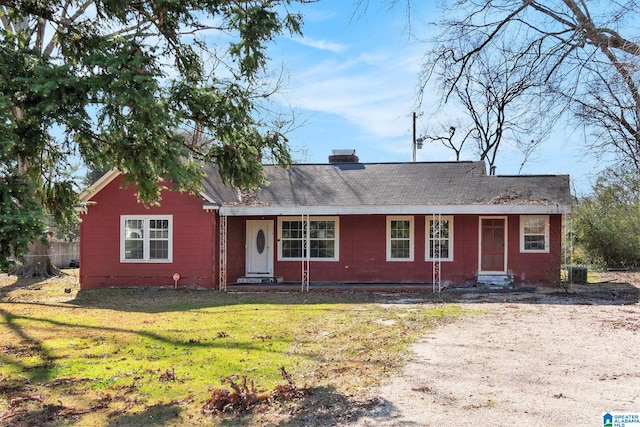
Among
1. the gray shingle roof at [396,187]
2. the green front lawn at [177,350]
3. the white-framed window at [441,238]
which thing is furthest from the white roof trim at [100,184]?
the white-framed window at [441,238]

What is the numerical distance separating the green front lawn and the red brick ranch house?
303 cm

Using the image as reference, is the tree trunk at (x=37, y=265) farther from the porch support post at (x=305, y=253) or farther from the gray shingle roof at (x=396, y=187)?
the porch support post at (x=305, y=253)

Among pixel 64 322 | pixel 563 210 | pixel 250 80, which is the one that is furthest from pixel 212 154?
pixel 563 210

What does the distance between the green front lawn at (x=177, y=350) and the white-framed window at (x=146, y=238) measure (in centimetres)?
302

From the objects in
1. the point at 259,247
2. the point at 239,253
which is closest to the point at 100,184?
the point at 239,253

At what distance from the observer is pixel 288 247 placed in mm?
17953

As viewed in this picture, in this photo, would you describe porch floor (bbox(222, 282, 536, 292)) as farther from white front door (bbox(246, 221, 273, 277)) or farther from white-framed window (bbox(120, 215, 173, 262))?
white-framed window (bbox(120, 215, 173, 262))

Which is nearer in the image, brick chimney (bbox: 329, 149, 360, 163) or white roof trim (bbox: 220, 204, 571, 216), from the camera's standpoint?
white roof trim (bbox: 220, 204, 571, 216)

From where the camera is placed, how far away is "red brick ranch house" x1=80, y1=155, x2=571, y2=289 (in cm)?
1647

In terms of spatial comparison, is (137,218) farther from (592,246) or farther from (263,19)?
(592,246)

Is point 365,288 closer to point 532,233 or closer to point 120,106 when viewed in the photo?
point 532,233

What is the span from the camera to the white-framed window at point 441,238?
55.6 ft

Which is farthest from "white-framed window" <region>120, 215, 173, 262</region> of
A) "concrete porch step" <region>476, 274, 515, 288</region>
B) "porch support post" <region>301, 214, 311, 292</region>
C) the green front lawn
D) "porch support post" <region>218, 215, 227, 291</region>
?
"concrete porch step" <region>476, 274, 515, 288</region>

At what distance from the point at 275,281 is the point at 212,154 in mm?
10300
